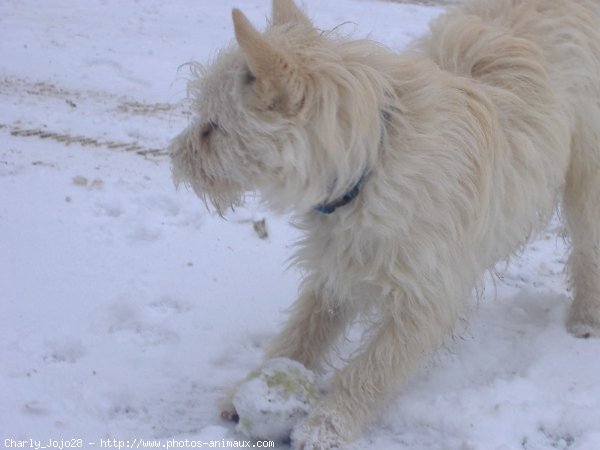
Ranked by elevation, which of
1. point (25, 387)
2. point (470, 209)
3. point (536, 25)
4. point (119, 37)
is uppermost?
point (536, 25)

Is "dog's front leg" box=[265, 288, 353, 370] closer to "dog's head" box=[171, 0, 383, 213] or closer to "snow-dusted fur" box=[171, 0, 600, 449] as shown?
"snow-dusted fur" box=[171, 0, 600, 449]

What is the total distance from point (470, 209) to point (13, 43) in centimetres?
686


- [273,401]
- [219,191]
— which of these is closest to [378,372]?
[273,401]

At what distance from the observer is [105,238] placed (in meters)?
4.65

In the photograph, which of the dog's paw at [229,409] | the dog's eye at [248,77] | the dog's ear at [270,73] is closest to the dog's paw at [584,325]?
the dog's paw at [229,409]

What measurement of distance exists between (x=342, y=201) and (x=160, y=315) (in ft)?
4.50

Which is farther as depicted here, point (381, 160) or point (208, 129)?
point (208, 129)

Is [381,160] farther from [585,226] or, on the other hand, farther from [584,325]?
[584,325]

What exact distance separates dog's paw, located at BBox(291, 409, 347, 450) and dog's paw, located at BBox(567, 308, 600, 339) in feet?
5.14

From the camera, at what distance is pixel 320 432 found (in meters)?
3.15

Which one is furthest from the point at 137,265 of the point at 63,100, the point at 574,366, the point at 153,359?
the point at 63,100

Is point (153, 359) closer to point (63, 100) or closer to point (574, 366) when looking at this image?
point (574, 366)

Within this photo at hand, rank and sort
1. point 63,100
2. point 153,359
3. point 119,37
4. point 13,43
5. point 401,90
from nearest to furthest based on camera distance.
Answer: point 401,90, point 153,359, point 63,100, point 13,43, point 119,37

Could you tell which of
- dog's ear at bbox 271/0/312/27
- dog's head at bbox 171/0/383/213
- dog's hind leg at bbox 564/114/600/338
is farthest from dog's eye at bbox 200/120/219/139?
dog's hind leg at bbox 564/114/600/338
